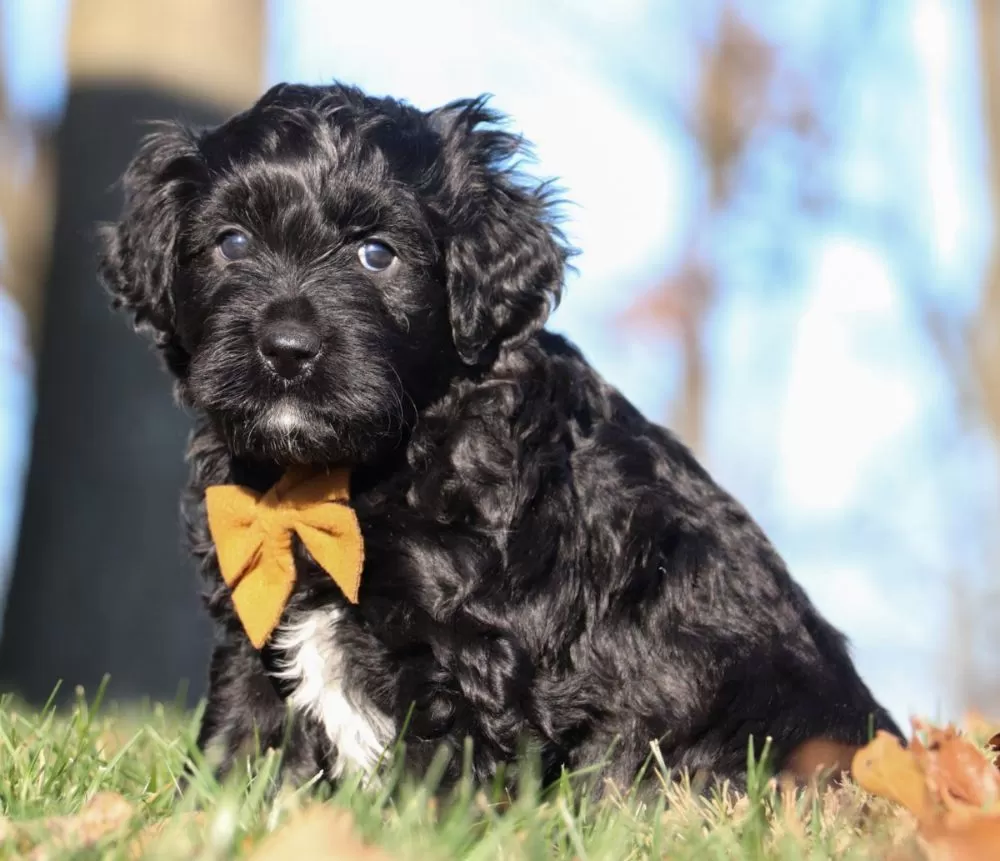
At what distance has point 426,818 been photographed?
94.3 inches

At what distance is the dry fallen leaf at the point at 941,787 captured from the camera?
6.83 feet

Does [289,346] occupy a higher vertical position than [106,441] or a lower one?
higher

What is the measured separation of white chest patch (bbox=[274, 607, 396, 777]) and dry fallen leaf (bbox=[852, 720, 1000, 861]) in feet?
4.28

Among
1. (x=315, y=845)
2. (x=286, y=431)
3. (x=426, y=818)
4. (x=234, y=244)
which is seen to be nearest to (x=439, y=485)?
(x=286, y=431)

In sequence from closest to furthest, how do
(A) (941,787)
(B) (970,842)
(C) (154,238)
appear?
(B) (970,842) → (A) (941,787) → (C) (154,238)

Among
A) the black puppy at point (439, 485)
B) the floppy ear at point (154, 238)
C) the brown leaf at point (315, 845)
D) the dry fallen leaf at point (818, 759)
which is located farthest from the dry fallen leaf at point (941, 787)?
the floppy ear at point (154, 238)

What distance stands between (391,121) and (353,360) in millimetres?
740

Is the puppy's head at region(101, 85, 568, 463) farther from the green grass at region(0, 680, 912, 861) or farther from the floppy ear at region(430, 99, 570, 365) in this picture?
the green grass at region(0, 680, 912, 861)

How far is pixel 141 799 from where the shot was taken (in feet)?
8.99

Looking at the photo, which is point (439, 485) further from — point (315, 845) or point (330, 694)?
point (315, 845)

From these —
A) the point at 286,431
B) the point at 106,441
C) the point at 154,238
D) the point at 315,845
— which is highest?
the point at 154,238

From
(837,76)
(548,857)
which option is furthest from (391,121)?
(837,76)

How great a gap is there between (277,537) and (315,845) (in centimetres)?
138

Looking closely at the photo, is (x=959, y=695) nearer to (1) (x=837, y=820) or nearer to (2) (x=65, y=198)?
(2) (x=65, y=198)
